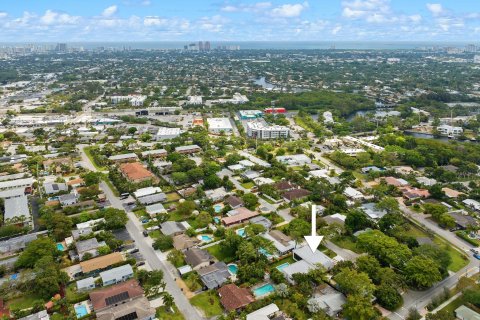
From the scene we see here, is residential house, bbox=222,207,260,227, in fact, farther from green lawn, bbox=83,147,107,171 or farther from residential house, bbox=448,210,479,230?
green lawn, bbox=83,147,107,171

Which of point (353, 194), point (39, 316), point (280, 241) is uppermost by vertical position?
point (353, 194)

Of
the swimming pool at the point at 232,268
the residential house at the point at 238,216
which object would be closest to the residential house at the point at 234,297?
the swimming pool at the point at 232,268

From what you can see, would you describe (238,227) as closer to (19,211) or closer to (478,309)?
(478,309)

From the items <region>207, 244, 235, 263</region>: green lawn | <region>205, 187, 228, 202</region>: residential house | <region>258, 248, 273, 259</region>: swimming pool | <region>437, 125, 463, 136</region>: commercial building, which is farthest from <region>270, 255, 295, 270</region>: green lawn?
<region>437, 125, 463, 136</region>: commercial building

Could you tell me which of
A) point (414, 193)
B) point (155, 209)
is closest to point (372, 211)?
point (414, 193)

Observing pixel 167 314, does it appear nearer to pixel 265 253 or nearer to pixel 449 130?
pixel 265 253
